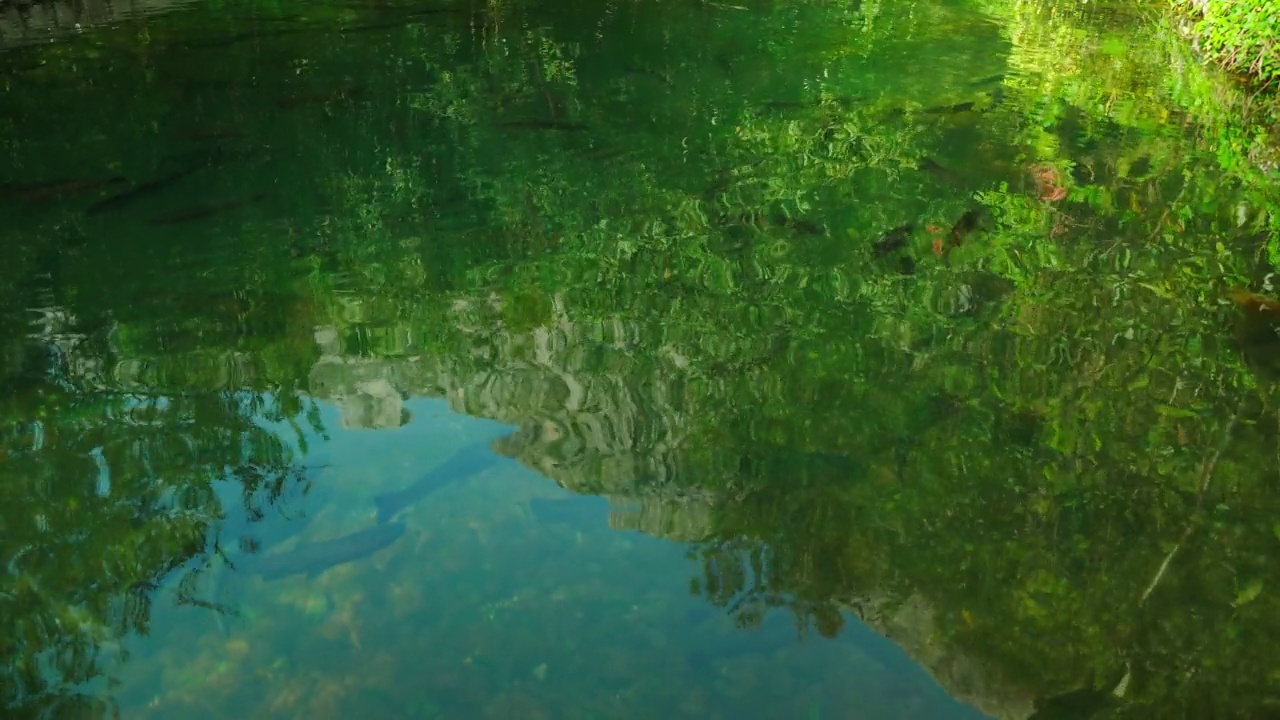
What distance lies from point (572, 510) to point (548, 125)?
510cm

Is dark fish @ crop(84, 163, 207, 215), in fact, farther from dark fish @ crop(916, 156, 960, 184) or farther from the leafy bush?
the leafy bush

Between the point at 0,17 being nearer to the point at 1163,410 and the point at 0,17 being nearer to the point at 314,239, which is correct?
the point at 314,239

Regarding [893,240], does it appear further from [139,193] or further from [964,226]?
[139,193]

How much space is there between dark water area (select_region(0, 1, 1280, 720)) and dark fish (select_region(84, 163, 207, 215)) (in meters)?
0.04

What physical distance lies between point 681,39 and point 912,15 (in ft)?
12.3

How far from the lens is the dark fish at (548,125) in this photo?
336 inches

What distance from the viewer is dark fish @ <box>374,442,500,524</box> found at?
425 centimetres

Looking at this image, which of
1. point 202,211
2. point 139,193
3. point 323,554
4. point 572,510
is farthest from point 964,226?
point 139,193

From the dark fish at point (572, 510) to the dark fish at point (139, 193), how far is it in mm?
4348

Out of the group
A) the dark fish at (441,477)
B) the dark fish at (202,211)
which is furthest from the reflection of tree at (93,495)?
the dark fish at (202,211)

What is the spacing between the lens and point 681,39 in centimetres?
1185

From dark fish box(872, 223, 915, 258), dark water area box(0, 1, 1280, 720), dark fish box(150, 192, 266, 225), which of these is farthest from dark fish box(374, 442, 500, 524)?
dark fish box(150, 192, 266, 225)

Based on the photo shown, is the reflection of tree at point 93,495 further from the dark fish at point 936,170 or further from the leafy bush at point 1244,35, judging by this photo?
the leafy bush at point 1244,35

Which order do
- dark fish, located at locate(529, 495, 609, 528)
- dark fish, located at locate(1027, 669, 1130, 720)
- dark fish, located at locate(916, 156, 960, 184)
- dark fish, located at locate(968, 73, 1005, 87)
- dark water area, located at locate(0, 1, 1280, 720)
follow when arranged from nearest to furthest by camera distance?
dark fish, located at locate(1027, 669, 1130, 720), dark water area, located at locate(0, 1, 1280, 720), dark fish, located at locate(529, 495, 609, 528), dark fish, located at locate(916, 156, 960, 184), dark fish, located at locate(968, 73, 1005, 87)
